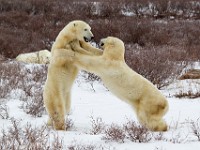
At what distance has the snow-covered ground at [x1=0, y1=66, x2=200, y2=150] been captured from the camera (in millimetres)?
3213

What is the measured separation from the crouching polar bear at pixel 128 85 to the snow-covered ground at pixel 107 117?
201 millimetres

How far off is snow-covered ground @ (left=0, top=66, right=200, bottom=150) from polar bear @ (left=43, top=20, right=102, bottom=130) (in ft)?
0.69

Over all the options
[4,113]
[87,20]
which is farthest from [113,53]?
[87,20]

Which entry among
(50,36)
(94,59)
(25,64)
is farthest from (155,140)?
(50,36)

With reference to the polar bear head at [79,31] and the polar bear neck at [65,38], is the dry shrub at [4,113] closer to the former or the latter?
the polar bear neck at [65,38]

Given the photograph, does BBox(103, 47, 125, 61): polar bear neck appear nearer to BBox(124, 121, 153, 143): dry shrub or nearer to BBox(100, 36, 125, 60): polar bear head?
BBox(100, 36, 125, 60): polar bear head

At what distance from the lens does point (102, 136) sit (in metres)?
3.38

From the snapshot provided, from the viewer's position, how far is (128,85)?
12.1 feet

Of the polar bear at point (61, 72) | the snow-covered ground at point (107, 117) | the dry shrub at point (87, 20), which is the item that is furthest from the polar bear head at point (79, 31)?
the dry shrub at point (87, 20)

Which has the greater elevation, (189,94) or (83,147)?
(189,94)

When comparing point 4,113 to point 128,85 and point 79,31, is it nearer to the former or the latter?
point 79,31

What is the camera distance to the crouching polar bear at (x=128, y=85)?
367 centimetres

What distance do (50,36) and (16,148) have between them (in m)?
9.23

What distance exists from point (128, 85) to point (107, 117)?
3.06 feet
